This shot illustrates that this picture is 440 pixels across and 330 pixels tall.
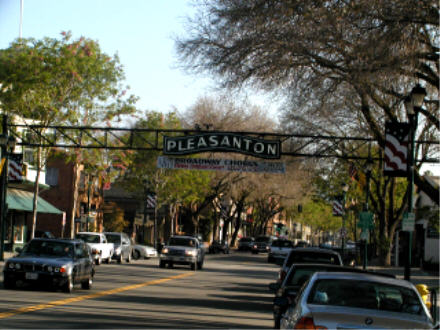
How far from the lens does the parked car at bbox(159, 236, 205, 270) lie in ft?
120

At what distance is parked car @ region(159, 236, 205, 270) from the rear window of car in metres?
17.7

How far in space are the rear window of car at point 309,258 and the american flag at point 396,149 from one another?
3161 mm

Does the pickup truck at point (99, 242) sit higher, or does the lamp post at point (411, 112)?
the lamp post at point (411, 112)

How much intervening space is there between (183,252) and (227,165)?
6886mm

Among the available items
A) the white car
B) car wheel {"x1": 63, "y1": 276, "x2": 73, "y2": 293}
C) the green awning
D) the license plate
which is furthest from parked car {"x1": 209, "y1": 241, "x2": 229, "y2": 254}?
the license plate

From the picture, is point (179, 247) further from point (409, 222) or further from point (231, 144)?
point (409, 222)

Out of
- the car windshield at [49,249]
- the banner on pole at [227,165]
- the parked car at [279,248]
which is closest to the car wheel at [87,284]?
the car windshield at [49,249]

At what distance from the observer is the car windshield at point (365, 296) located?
27.3 ft

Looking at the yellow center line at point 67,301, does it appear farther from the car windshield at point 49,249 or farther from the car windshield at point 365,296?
the car windshield at point 365,296

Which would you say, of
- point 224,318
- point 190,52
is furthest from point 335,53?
point 224,318

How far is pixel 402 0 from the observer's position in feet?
57.4

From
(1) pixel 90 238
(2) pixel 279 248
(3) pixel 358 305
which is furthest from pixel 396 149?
(2) pixel 279 248

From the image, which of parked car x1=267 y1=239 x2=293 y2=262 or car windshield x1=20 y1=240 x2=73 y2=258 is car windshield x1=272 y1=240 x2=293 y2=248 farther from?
car windshield x1=20 y1=240 x2=73 y2=258

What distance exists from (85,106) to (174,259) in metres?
11.0
